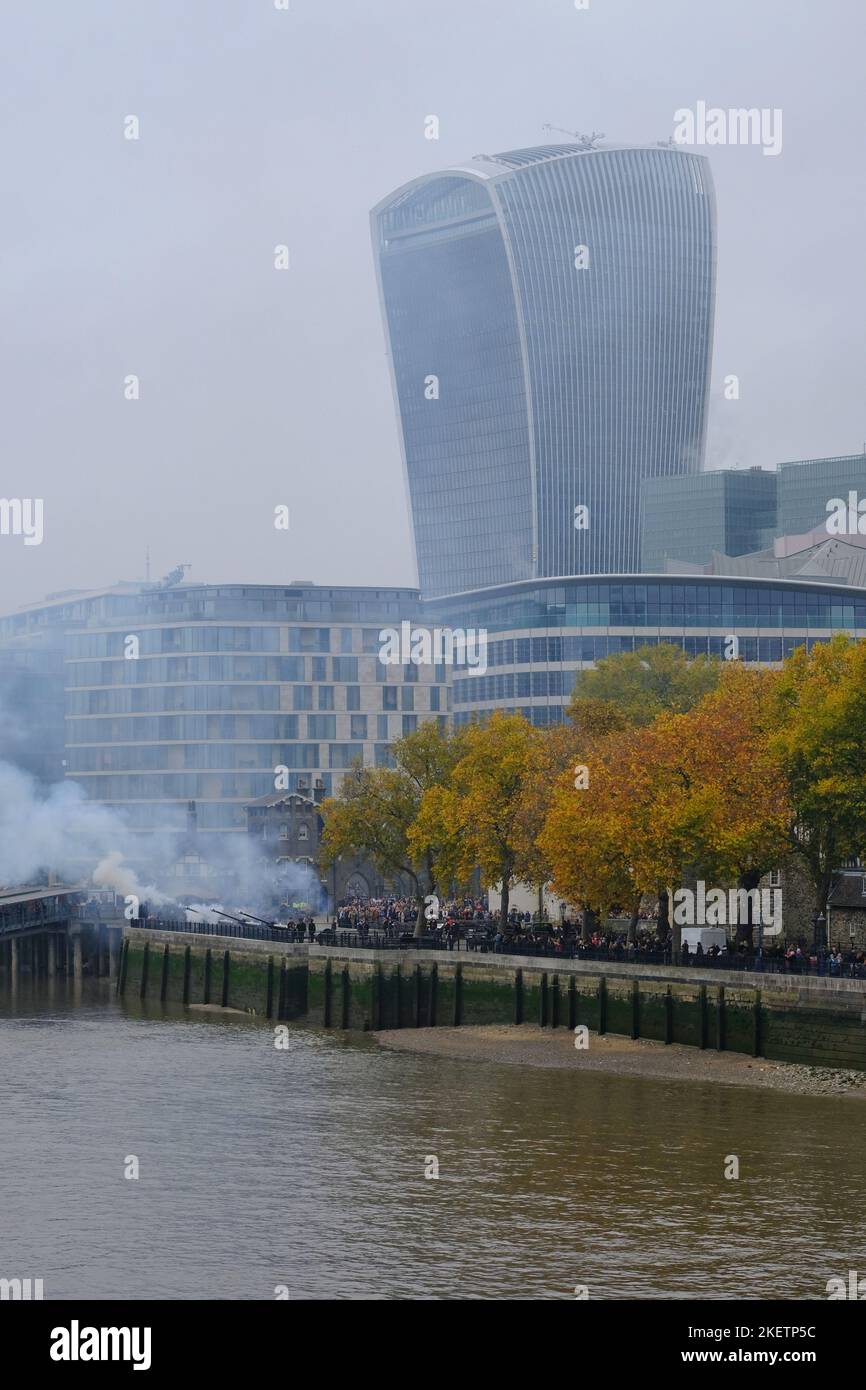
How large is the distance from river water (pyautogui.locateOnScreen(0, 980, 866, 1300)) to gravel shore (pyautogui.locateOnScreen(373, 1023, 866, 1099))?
1599 millimetres

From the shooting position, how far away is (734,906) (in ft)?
321

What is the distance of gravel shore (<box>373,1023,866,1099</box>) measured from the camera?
3009 inches

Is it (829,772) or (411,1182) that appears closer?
(411,1182)

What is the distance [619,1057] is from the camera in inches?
3275

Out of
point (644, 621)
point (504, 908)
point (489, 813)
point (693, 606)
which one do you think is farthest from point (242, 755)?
point (504, 908)

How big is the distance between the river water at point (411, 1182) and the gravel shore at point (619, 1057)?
1.60 m

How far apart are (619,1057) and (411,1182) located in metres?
24.7

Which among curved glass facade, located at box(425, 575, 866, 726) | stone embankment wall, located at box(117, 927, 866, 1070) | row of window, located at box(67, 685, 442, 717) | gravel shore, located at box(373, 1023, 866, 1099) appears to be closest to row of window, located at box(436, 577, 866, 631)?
curved glass facade, located at box(425, 575, 866, 726)

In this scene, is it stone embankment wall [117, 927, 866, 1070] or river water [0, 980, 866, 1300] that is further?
stone embankment wall [117, 927, 866, 1070]

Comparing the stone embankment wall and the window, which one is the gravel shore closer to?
the stone embankment wall

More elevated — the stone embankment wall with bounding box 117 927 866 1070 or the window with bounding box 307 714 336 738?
the window with bounding box 307 714 336 738

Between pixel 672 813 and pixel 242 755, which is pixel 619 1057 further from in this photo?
pixel 242 755

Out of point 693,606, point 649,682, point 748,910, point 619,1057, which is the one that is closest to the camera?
point 619,1057
